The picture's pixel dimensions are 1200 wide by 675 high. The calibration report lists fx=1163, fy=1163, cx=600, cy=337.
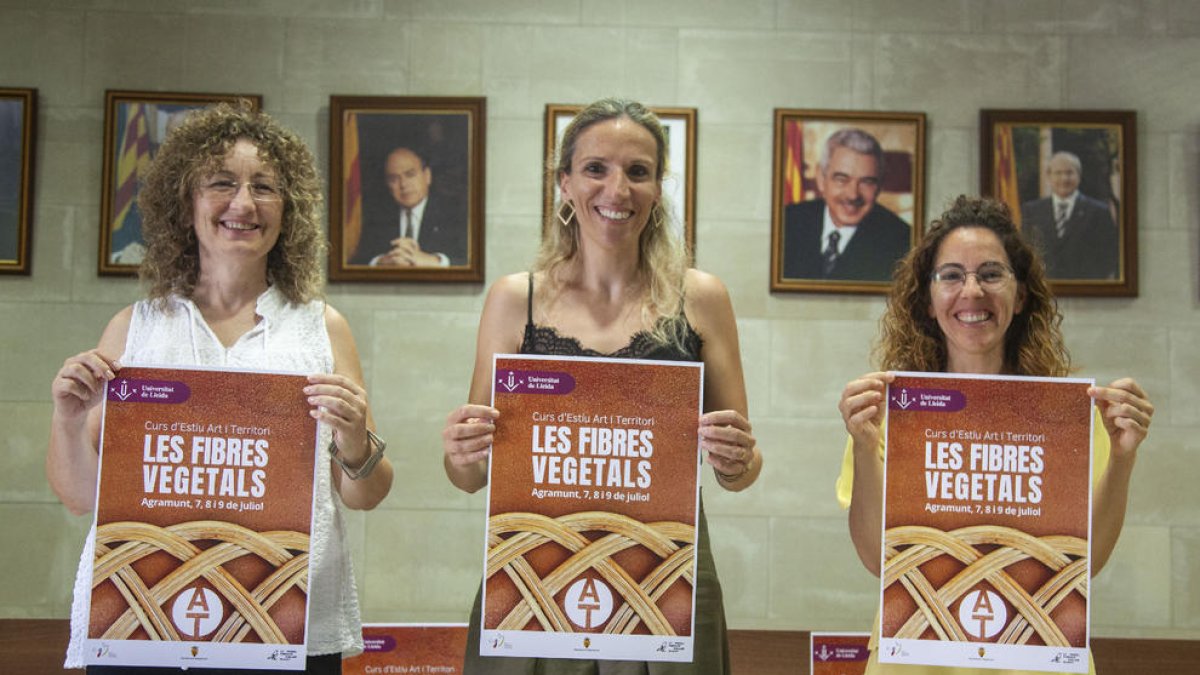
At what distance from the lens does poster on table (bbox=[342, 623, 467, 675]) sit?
10.2ft

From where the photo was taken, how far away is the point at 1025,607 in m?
1.92

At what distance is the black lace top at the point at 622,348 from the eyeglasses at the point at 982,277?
19.1 inches

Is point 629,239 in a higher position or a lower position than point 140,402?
higher

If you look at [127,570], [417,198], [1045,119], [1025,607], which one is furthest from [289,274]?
[1045,119]

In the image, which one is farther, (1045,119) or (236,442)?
(1045,119)

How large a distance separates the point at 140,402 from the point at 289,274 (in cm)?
40

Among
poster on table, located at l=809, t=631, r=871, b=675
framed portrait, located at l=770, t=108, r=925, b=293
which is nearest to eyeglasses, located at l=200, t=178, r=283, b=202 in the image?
poster on table, located at l=809, t=631, r=871, b=675

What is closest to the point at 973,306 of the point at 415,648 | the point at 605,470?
the point at 605,470

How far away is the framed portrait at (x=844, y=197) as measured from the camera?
4.05 m

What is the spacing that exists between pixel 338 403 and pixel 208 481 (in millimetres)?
251

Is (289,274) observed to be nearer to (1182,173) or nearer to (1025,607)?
(1025,607)

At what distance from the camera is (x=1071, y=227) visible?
160 inches

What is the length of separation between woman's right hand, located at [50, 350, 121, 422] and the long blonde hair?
793 mm

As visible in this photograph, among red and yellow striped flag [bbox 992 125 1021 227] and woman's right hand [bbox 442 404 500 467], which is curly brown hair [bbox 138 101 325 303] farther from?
red and yellow striped flag [bbox 992 125 1021 227]
